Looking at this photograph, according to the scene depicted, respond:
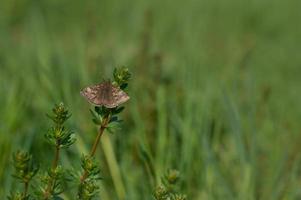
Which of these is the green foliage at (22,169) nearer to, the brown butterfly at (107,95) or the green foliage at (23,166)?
the green foliage at (23,166)

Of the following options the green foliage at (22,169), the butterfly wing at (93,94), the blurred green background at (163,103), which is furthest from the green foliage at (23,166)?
the blurred green background at (163,103)

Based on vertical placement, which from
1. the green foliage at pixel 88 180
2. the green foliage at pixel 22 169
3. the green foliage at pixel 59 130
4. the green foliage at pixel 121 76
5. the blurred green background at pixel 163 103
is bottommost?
the green foliage at pixel 88 180

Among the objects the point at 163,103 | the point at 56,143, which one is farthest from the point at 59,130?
the point at 163,103

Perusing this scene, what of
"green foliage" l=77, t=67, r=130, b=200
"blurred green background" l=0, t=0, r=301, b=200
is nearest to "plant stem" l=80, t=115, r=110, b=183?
"green foliage" l=77, t=67, r=130, b=200

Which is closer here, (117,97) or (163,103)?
(117,97)

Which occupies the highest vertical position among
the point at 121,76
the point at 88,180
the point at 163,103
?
the point at 163,103

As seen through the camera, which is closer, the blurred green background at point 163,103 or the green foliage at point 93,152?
the green foliage at point 93,152

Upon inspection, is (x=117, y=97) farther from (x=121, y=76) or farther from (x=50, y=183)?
(x=50, y=183)
